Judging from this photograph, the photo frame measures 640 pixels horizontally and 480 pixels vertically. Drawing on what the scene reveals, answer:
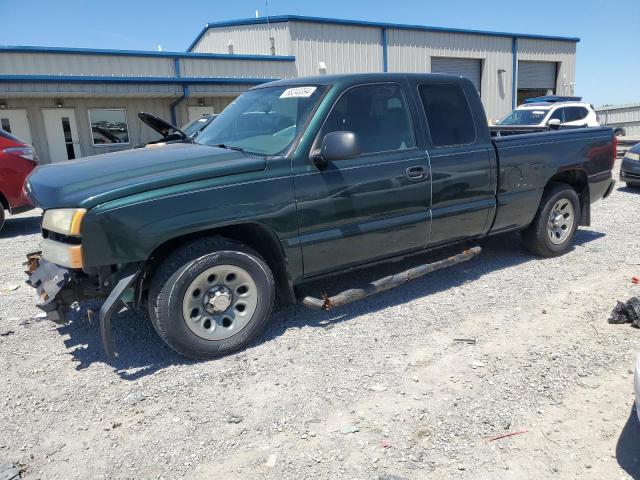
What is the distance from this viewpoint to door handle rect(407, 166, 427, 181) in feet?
14.2

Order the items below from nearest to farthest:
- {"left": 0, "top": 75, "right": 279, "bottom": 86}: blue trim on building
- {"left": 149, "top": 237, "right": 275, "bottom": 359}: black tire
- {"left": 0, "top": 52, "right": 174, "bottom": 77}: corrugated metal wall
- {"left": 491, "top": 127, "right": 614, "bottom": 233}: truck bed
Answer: {"left": 149, "top": 237, "right": 275, "bottom": 359}: black tire, {"left": 491, "top": 127, "right": 614, "bottom": 233}: truck bed, {"left": 0, "top": 75, "right": 279, "bottom": 86}: blue trim on building, {"left": 0, "top": 52, "right": 174, "bottom": 77}: corrugated metal wall

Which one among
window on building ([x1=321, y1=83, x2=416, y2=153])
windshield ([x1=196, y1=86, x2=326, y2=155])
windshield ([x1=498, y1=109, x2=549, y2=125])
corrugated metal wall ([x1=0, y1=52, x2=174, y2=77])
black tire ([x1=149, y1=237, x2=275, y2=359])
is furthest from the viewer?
corrugated metal wall ([x1=0, y1=52, x2=174, y2=77])

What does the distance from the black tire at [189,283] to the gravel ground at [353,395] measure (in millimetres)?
141

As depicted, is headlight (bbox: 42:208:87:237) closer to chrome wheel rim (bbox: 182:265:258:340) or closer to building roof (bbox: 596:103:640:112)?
chrome wheel rim (bbox: 182:265:258:340)

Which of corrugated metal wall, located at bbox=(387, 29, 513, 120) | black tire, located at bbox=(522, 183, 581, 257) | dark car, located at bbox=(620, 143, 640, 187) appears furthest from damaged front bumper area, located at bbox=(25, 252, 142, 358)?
corrugated metal wall, located at bbox=(387, 29, 513, 120)

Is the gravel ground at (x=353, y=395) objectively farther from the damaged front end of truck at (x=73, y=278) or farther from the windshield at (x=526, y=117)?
the windshield at (x=526, y=117)

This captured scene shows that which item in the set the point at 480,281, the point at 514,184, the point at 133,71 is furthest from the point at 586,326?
the point at 133,71

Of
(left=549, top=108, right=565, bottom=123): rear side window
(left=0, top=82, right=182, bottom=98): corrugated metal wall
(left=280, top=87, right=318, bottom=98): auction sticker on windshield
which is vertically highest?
(left=0, top=82, right=182, bottom=98): corrugated metal wall

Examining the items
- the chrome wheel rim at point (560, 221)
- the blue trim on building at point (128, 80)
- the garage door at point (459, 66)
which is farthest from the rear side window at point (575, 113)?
the garage door at point (459, 66)

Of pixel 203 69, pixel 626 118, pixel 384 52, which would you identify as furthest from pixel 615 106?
pixel 203 69

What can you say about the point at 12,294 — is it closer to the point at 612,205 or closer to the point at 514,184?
the point at 514,184

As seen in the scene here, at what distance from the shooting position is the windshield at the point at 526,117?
14430 mm

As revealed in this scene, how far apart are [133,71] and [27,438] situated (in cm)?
1794

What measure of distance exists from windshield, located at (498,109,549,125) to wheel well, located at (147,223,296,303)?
12527 millimetres
